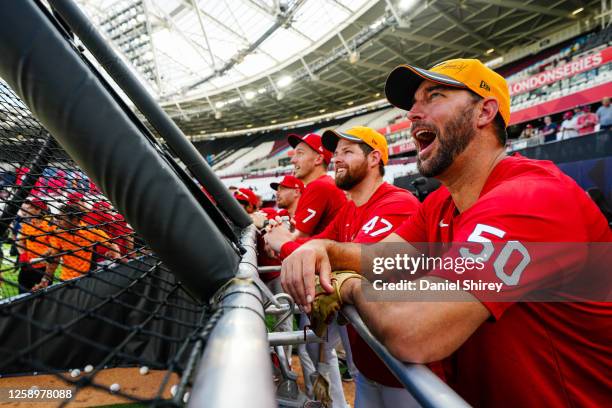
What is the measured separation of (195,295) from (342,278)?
1.54ft

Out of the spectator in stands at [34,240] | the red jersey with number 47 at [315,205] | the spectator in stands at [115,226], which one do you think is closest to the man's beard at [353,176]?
the red jersey with number 47 at [315,205]

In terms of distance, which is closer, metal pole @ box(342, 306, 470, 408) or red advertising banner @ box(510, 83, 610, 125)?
metal pole @ box(342, 306, 470, 408)

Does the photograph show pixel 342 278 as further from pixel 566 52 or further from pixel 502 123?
pixel 566 52

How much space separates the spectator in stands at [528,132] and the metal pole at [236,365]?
41.0 feet

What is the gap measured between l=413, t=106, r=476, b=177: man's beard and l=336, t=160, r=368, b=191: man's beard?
109 centimetres

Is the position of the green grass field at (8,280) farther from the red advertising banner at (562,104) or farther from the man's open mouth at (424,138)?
the red advertising banner at (562,104)

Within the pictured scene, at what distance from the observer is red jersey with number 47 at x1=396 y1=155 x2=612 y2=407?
79 centimetres

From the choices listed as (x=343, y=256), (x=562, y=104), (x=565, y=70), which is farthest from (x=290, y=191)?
(x=565, y=70)

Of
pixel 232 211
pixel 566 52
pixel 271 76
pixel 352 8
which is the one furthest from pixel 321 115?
pixel 232 211

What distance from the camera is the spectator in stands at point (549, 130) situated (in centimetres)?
920

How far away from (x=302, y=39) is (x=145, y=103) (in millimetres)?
18265

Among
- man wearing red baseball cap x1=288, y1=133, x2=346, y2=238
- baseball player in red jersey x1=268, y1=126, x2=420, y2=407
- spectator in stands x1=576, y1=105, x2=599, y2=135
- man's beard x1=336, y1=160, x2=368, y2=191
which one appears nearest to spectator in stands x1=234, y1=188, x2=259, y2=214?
man wearing red baseball cap x1=288, y1=133, x2=346, y2=238

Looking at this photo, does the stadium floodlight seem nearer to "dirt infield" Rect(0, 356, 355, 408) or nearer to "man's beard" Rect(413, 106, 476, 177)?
"dirt infield" Rect(0, 356, 355, 408)

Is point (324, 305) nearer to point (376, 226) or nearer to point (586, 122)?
point (376, 226)
